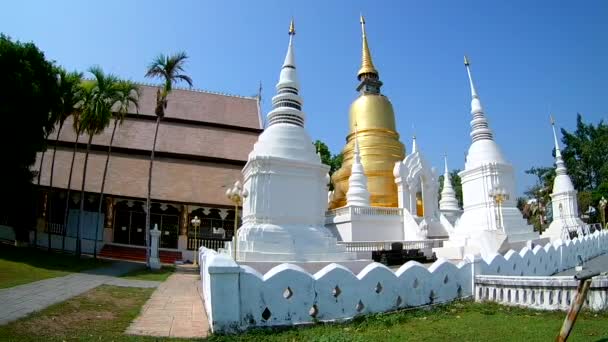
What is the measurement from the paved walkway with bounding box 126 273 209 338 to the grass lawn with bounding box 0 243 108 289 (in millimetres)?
3756

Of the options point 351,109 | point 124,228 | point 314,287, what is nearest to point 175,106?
point 124,228

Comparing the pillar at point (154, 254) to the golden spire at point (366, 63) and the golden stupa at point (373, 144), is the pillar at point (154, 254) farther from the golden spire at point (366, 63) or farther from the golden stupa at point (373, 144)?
the golden spire at point (366, 63)

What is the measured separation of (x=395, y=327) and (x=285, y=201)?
27.3 feet

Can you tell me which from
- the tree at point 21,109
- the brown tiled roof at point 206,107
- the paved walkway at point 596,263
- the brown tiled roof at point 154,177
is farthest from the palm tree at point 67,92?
the paved walkway at point 596,263

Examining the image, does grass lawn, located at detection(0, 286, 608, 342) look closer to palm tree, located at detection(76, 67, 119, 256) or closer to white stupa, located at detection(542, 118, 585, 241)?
palm tree, located at detection(76, 67, 119, 256)

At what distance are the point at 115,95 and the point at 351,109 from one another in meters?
14.4

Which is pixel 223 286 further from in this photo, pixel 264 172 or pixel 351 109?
pixel 351 109

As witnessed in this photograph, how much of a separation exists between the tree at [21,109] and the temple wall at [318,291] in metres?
15.7

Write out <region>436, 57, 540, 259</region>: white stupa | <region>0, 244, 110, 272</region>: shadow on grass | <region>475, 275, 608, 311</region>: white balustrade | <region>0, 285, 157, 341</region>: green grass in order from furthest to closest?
<region>436, 57, 540, 259</region>: white stupa < <region>0, 244, 110, 272</region>: shadow on grass < <region>475, 275, 608, 311</region>: white balustrade < <region>0, 285, 157, 341</region>: green grass

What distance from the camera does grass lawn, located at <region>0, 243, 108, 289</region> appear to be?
1146 centimetres

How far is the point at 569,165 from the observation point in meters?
46.7

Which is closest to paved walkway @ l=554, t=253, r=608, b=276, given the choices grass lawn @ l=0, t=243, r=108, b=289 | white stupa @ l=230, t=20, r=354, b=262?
white stupa @ l=230, t=20, r=354, b=262

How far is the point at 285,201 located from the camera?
1385cm

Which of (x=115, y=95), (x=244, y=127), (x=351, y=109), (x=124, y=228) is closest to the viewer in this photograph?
(x=115, y=95)
